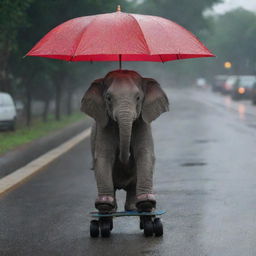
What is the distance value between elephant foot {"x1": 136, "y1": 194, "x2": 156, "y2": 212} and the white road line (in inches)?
149

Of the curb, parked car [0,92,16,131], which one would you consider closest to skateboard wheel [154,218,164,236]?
the curb

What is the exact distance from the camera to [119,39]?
24.3 ft

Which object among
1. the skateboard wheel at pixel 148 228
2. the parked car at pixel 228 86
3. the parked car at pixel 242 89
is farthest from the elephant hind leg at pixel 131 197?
the parked car at pixel 228 86

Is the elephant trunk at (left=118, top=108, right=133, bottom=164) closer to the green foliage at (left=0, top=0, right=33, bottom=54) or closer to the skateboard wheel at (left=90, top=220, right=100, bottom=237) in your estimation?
the skateboard wheel at (left=90, top=220, right=100, bottom=237)

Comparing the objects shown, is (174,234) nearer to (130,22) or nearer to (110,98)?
(110,98)

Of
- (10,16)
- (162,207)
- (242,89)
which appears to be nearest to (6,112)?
(10,16)

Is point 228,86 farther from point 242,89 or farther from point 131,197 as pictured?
point 131,197

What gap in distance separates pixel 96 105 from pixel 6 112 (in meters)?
19.5

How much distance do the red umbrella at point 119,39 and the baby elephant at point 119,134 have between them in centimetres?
33

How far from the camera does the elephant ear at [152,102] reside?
24.9 feet

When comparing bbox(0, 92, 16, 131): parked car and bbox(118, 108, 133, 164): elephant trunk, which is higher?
bbox(118, 108, 133, 164): elephant trunk

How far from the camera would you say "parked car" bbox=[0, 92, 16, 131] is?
2652 centimetres

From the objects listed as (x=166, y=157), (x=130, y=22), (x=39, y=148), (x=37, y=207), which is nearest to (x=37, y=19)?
(x=39, y=148)

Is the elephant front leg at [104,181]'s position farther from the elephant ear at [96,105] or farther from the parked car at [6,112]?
the parked car at [6,112]
